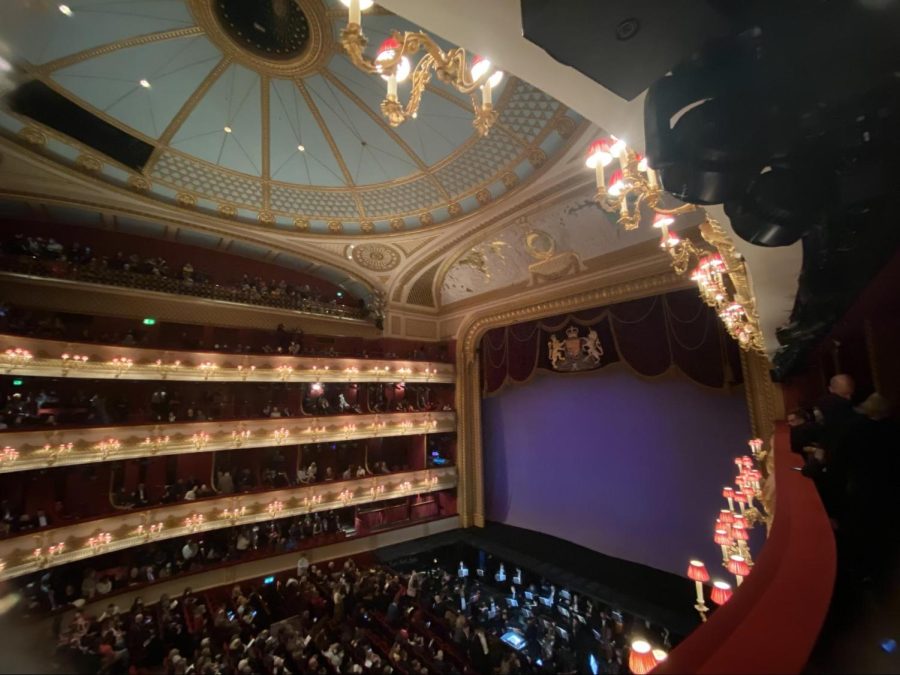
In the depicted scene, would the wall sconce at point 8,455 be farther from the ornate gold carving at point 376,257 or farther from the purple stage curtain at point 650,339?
the purple stage curtain at point 650,339

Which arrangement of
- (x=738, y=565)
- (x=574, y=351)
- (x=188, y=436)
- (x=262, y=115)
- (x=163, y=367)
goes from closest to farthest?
1. (x=738, y=565)
2. (x=262, y=115)
3. (x=163, y=367)
4. (x=188, y=436)
5. (x=574, y=351)

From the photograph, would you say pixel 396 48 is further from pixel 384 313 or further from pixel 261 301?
pixel 384 313

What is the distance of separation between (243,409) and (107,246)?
5275mm

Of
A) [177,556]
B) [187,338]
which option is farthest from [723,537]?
[187,338]

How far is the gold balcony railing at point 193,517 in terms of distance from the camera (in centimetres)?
709

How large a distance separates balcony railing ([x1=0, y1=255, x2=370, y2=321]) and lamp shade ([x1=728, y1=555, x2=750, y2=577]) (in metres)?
10.7

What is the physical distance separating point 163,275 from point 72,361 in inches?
107

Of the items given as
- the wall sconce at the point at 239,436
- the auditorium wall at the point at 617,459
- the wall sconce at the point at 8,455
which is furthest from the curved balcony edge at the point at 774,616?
the wall sconce at the point at 239,436

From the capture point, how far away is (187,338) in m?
9.84

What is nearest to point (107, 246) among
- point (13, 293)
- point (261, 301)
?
point (13, 293)

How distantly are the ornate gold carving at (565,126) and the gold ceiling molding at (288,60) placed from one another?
12.4 feet

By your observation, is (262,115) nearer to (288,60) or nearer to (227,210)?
(288,60)

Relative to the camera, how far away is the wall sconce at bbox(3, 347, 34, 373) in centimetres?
705

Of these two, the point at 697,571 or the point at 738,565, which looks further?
the point at 697,571
